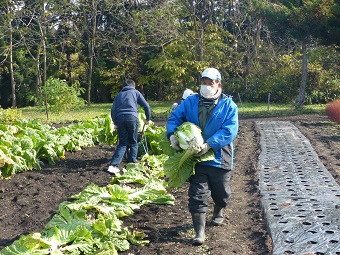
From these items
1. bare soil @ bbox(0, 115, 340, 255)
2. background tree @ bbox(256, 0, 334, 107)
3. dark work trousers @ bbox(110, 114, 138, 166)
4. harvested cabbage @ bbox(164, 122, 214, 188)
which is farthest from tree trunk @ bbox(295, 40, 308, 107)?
harvested cabbage @ bbox(164, 122, 214, 188)

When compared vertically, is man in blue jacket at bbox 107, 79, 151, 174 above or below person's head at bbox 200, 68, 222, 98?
below

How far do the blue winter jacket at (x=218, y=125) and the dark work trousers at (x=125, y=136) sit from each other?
11.6 feet

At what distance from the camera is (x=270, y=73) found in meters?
31.4

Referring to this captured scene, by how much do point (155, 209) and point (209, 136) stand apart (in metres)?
1.66

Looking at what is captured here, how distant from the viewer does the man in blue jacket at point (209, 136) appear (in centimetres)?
500

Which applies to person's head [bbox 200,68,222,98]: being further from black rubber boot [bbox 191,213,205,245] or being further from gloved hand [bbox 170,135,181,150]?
black rubber boot [bbox 191,213,205,245]

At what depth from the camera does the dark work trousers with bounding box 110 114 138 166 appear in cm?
870

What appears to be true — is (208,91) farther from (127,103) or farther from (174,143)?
(127,103)

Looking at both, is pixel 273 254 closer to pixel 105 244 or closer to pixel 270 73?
pixel 105 244

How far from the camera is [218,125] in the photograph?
5.14 m

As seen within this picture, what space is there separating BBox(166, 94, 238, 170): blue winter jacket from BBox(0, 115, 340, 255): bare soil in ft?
2.71

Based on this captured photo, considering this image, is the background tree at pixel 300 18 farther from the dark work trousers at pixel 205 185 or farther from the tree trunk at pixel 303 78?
the dark work trousers at pixel 205 185

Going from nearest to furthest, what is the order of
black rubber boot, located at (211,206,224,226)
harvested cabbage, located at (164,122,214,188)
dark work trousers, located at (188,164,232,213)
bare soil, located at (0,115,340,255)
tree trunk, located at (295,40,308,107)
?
harvested cabbage, located at (164,122,214,188), dark work trousers, located at (188,164,232,213), bare soil, located at (0,115,340,255), black rubber boot, located at (211,206,224,226), tree trunk, located at (295,40,308,107)

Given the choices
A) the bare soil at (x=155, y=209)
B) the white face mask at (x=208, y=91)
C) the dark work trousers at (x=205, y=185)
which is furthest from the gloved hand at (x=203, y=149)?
the bare soil at (x=155, y=209)
